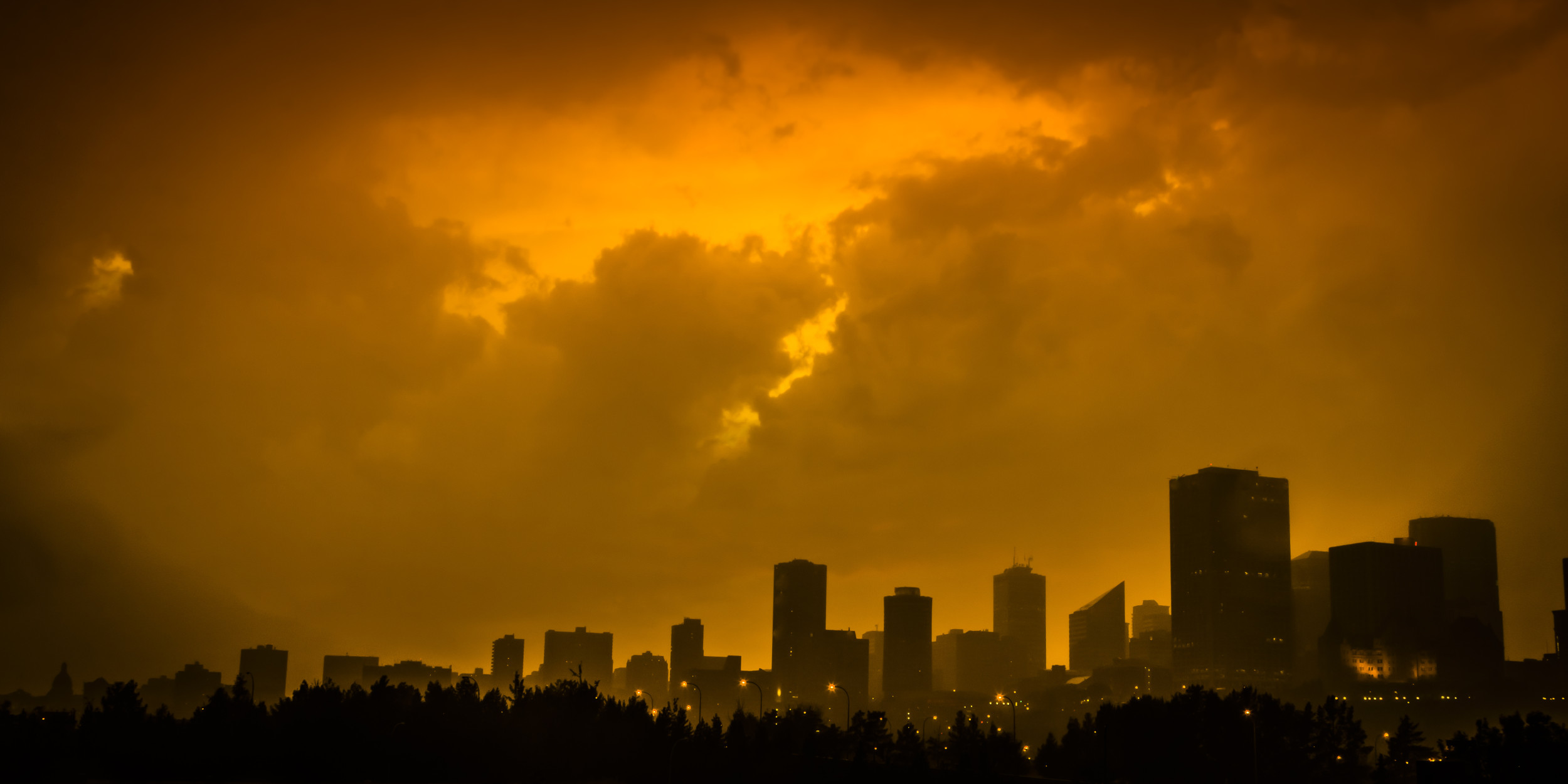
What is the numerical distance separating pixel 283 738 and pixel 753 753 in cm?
4872

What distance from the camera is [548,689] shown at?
164 meters

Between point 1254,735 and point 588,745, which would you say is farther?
point 588,745

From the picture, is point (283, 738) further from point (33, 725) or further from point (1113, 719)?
point (1113, 719)

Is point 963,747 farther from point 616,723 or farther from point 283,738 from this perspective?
point 283,738

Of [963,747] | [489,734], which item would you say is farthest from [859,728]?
[489,734]

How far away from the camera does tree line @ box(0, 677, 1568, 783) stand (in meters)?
133

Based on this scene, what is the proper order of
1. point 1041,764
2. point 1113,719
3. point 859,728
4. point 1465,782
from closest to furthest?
point 1465,782, point 1113,719, point 1041,764, point 859,728

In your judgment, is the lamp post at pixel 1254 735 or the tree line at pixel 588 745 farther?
the tree line at pixel 588 745

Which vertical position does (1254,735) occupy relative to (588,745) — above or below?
above

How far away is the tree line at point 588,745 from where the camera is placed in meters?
133

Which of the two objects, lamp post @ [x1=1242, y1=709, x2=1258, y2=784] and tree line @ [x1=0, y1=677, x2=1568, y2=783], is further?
tree line @ [x1=0, y1=677, x2=1568, y2=783]

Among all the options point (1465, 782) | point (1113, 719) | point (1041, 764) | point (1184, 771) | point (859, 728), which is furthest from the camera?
point (859, 728)

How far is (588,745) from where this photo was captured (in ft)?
484

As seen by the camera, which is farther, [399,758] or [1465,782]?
[399,758]
